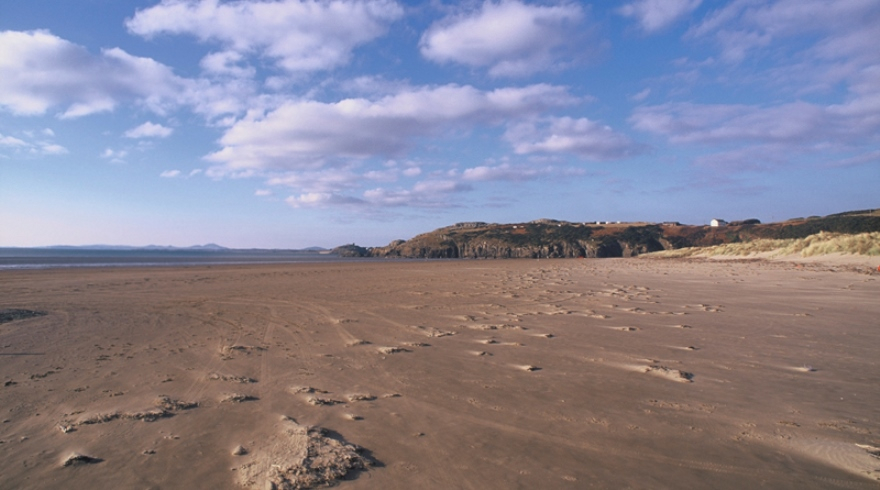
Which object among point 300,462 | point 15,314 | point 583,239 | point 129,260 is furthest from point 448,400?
point 583,239

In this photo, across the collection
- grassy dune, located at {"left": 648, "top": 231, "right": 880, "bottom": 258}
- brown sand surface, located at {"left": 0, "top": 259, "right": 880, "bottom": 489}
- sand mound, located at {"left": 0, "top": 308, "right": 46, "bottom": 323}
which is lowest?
brown sand surface, located at {"left": 0, "top": 259, "right": 880, "bottom": 489}

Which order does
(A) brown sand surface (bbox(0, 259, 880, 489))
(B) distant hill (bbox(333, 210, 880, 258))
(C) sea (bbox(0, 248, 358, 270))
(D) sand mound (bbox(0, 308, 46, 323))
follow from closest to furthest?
(A) brown sand surface (bbox(0, 259, 880, 489)) → (D) sand mound (bbox(0, 308, 46, 323)) → (C) sea (bbox(0, 248, 358, 270)) → (B) distant hill (bbox(333, 210, 880, 258))

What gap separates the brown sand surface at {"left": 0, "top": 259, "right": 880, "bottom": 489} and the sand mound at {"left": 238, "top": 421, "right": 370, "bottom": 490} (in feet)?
0.05

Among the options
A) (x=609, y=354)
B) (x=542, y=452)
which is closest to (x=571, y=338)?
(x=609, y=354)

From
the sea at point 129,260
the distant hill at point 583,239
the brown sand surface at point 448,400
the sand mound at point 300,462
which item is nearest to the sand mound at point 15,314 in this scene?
the brown sand surface at point 448,400

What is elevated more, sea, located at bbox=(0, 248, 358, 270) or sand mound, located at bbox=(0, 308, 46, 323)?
sea, located at bbox=(0, 248, 358, 270)

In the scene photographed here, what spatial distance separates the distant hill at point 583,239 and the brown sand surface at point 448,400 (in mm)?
49912

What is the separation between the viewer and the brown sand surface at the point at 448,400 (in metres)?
3.13

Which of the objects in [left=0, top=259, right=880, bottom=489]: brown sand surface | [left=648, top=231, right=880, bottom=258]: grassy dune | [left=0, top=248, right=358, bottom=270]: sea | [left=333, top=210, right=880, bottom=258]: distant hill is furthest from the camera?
[left=333, top=210, right=880, bottom=258]: distant hill

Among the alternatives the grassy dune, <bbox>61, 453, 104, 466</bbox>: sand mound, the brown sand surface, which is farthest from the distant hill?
<bbox>61, 453, 104, 466</bbox>: sand mound

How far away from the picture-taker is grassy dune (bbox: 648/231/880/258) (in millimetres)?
22469

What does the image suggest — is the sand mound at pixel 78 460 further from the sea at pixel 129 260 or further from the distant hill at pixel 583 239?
the distant hill at pixel 583 239

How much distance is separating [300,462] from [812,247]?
3219 centimetres

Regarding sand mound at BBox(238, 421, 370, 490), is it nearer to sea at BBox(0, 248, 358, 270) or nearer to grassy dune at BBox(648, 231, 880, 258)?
grassy dune at BBox(648, 231, 880, 258)
